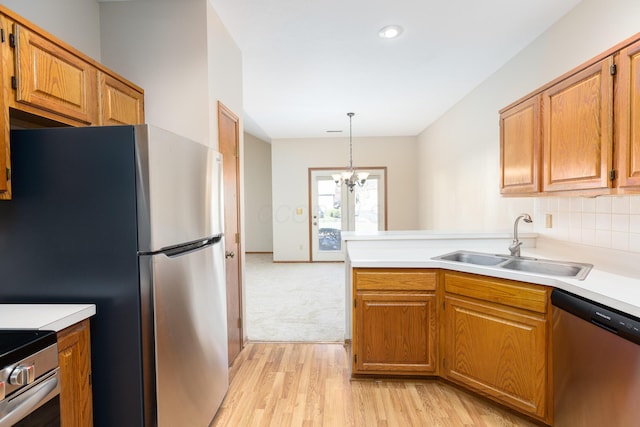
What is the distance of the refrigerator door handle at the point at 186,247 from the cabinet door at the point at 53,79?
876 mm

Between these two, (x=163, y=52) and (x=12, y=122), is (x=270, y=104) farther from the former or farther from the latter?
(x=12, y=122)

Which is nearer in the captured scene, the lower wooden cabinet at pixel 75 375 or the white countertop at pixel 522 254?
the lower wooden cabinet at pixel 75 375

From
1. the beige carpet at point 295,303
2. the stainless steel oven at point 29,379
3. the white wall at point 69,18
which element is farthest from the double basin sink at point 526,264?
the white wall at point 69,18

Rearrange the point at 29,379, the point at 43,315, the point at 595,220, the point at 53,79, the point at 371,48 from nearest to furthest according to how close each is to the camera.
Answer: the point at 29,379 < the point at 43,315 < the point at 53,79 < the point at 595,220 < the point at 371,48

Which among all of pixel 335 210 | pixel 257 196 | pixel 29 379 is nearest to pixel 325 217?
pixel 335 210

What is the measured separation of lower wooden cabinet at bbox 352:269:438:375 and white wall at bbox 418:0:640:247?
1195mm

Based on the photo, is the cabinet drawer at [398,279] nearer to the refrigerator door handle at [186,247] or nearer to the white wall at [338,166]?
the refrigerator door handle at [186,247]

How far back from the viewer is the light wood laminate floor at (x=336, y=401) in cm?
195

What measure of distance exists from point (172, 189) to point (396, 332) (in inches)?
68.0

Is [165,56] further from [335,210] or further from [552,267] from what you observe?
[335,210]

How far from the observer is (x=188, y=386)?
1610 millimetres

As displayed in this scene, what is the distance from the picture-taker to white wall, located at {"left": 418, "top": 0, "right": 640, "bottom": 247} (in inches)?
82.4

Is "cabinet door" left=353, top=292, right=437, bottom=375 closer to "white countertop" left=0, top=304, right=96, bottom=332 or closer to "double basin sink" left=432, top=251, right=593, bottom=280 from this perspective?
"double basin sink" left=432, top=251, right=593, bottom=280

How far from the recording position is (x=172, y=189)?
148 cm
